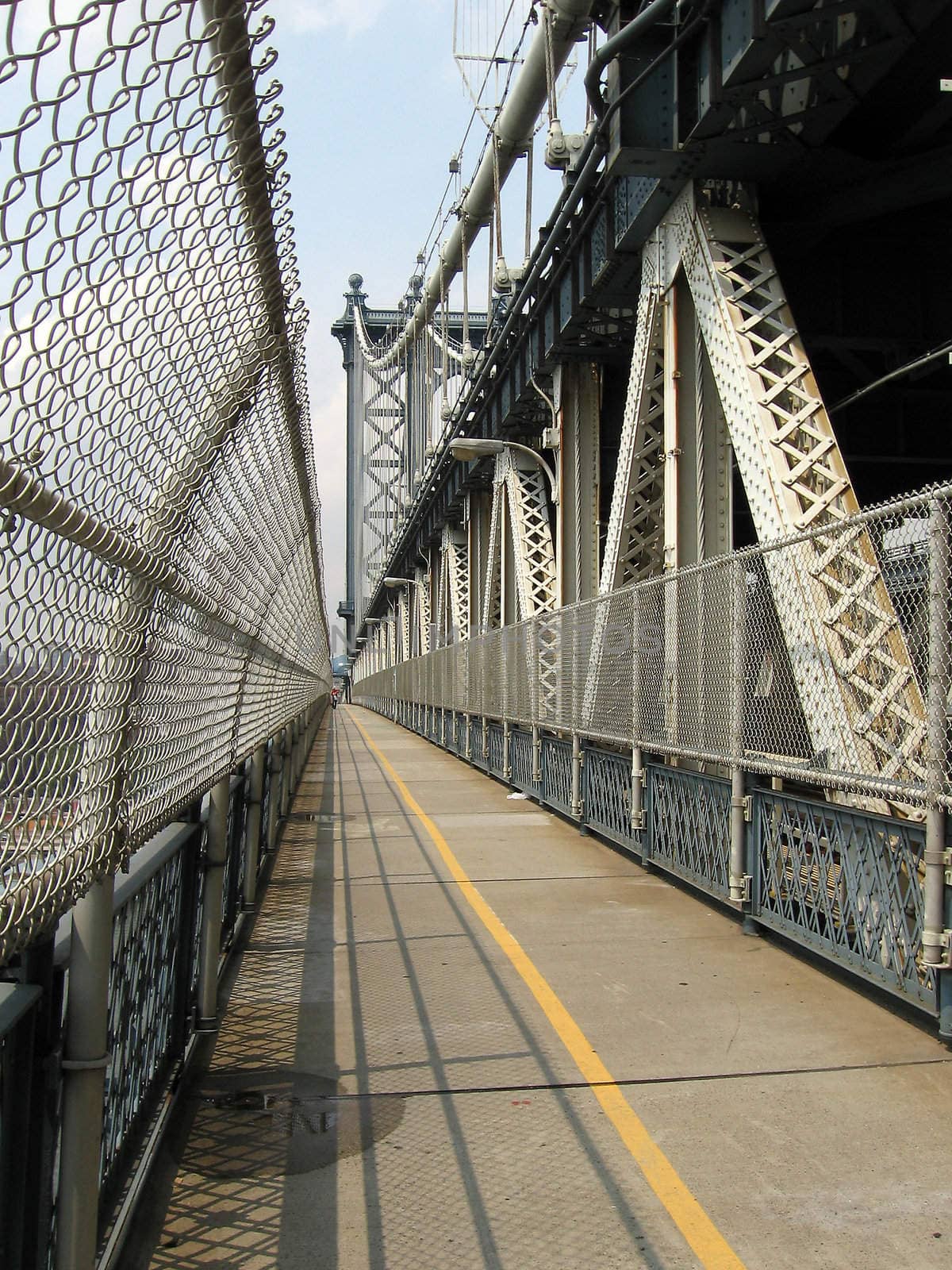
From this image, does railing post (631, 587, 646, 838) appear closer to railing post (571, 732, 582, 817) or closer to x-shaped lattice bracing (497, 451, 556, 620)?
railing post (571, 732, 582, 817)

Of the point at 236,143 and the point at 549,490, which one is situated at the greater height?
the point at 549,490

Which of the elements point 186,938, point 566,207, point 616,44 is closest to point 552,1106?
point 186,938

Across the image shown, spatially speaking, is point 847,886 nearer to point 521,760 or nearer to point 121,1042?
point 121,1042

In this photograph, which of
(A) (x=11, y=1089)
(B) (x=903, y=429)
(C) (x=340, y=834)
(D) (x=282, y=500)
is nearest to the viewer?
(A) (x=11, y=1089)

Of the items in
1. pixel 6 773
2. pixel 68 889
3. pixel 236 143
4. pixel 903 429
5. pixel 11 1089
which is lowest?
pixel 11 1089

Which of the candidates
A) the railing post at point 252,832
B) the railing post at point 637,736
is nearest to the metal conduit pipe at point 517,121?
the railing post at point 637,736

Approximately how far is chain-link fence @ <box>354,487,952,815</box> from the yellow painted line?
173 centimetres

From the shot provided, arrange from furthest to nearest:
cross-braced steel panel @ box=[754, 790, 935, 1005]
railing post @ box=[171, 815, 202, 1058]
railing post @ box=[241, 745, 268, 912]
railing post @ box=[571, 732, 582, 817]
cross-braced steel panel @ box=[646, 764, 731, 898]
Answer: railing post @ box=[571, 732, 582, 817] < cross-braced steel panel @ box=[646, 764, 731, 898] < railing post @ box=[241, 745, 268, 912] < cross-braced steel panel @ box=[754, 790, 935, 1005] < railing post @ box=[171, 815, 202, 1058]

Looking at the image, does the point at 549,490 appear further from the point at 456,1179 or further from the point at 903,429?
the point at 456,1179

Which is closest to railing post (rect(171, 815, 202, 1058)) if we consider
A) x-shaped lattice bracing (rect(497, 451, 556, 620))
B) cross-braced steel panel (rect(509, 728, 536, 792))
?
cross-braced steel panel (rect(509, 728, 536, 792))

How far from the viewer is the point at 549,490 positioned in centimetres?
2169

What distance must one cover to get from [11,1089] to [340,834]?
9.47m

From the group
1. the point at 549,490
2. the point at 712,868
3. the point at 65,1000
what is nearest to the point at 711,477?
the point at 712,868

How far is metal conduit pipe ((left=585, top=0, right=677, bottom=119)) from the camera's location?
9.22m
